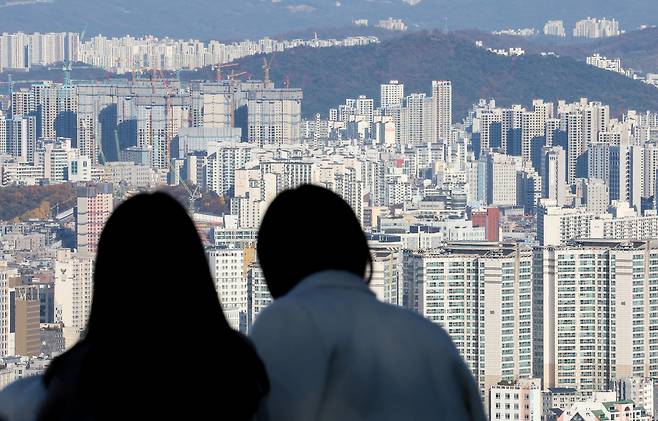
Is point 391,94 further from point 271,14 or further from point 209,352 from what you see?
point 209,352

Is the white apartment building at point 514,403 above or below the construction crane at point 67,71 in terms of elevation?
below

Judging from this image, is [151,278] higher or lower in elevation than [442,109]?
lower

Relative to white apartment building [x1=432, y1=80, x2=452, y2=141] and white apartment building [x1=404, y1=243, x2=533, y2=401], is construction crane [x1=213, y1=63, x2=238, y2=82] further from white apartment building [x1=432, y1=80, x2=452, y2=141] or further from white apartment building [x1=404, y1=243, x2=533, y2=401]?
white apartment building [x1=404, y1=243, x2=533, y2=401]

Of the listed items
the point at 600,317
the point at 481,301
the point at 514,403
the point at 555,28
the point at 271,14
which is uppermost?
the point at 271,14

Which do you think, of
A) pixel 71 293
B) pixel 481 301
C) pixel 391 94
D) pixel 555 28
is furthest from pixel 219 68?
pixel 481 301

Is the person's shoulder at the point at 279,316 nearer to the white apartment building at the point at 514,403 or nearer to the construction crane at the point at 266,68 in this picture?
the white apartment building at the point at 514,403

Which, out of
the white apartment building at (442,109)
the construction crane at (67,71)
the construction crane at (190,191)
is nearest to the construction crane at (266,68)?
the white apartment building at (442,109)

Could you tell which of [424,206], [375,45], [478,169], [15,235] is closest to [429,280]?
[15,235]
